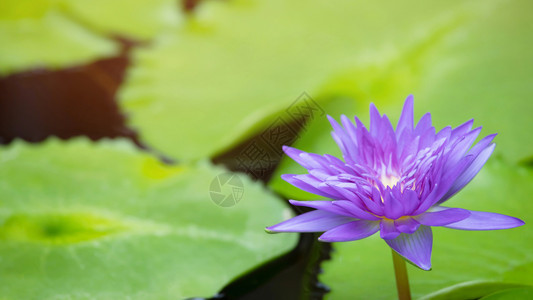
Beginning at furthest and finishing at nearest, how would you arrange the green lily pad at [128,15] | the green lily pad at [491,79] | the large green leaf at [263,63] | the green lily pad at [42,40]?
1. the green lily pad at [128,15]
2. the green lily pad at [42,40]
3. the large green leaf at [263,63]
4. the green lily pad at [491,79]

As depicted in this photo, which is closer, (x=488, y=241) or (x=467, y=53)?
(x=488, y=241)

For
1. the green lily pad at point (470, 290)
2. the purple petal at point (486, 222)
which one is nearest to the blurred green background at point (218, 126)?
the green lily pad at point (470, 290)

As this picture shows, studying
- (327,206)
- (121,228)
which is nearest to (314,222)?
(327,206)

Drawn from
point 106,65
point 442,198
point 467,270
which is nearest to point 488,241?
point 467,270

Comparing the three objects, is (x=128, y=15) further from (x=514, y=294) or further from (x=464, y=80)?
(x=514, y=294)

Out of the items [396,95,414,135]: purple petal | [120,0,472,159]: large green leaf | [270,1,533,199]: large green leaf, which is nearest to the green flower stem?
[396,95,414,135]: purple petal

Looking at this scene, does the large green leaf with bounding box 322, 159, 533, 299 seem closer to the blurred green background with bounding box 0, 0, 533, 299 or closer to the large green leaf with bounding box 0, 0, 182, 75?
the blurred green background with bounding box 0, 0, 533, 299

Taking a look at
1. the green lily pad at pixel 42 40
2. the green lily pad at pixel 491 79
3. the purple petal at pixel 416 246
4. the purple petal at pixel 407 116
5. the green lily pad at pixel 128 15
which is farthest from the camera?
the green lily pad at pixel 128 15

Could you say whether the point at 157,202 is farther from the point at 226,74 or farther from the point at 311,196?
the point at 226,74

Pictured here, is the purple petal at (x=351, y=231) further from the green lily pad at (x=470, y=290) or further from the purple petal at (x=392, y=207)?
the green lily pad at (x=470, y=290)
